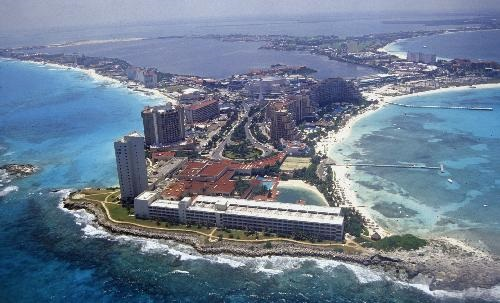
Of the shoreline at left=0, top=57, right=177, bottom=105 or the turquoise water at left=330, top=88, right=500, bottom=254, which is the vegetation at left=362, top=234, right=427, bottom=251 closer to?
the turquoise water at left=330, top=88, right=500, bottom=254

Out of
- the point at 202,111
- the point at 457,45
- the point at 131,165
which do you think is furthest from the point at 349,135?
the point at 457,45

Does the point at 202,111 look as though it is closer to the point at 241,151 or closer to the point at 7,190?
the point at 241,151

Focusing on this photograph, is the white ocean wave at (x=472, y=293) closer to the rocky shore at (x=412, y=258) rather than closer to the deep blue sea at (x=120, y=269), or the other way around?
the deep blue sea at (x=120, y=269)

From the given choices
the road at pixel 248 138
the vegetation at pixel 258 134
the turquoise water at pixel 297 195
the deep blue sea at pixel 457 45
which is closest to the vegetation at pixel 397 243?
the turquoise water at pixel 297 195

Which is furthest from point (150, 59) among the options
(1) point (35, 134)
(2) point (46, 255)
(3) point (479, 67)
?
Answer: (2) point (46, 255)

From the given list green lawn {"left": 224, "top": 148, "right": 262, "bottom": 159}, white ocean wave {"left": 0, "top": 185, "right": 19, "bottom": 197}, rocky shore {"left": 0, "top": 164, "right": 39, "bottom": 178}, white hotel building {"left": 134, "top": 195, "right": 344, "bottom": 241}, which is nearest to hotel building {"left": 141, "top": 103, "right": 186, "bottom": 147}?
green lawn {"left": 224, "top": 148, "right": 262, "bottom": 159}
